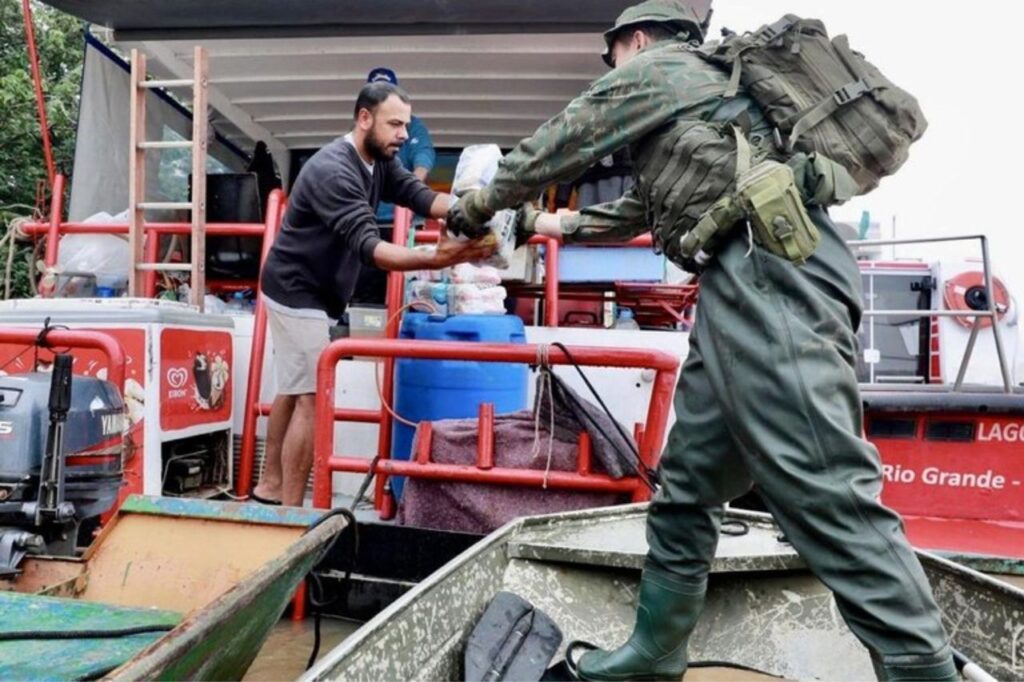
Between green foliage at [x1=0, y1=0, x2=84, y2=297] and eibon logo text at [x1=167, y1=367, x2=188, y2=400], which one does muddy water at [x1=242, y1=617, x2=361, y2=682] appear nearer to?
eibon logo text at [x1=167, y1=367, x2=188, y2=400]

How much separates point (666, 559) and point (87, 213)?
5046 mm

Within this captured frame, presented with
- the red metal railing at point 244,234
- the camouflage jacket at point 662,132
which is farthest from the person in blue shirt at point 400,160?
the camouflage jacket at point 662,132

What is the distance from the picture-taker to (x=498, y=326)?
129 inches

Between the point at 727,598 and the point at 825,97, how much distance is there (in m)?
1.59

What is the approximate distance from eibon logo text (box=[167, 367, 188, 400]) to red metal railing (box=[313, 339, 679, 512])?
0.95 metres

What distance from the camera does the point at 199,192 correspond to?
14.4ft

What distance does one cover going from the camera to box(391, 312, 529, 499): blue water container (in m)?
3.21

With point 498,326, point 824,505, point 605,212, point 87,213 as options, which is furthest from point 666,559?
point 87,213

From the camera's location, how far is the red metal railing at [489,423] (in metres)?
2.66

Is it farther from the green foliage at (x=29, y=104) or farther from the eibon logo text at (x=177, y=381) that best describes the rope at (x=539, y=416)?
the green foliage at (x=29, y=104)

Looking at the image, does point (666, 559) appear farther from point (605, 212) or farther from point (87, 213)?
point (87, 213)

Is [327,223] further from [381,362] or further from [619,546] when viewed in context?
[619,546]

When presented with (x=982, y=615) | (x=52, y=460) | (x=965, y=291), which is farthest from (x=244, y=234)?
(x=965, y=291)

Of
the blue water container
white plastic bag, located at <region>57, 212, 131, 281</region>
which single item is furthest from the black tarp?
the blue water container
